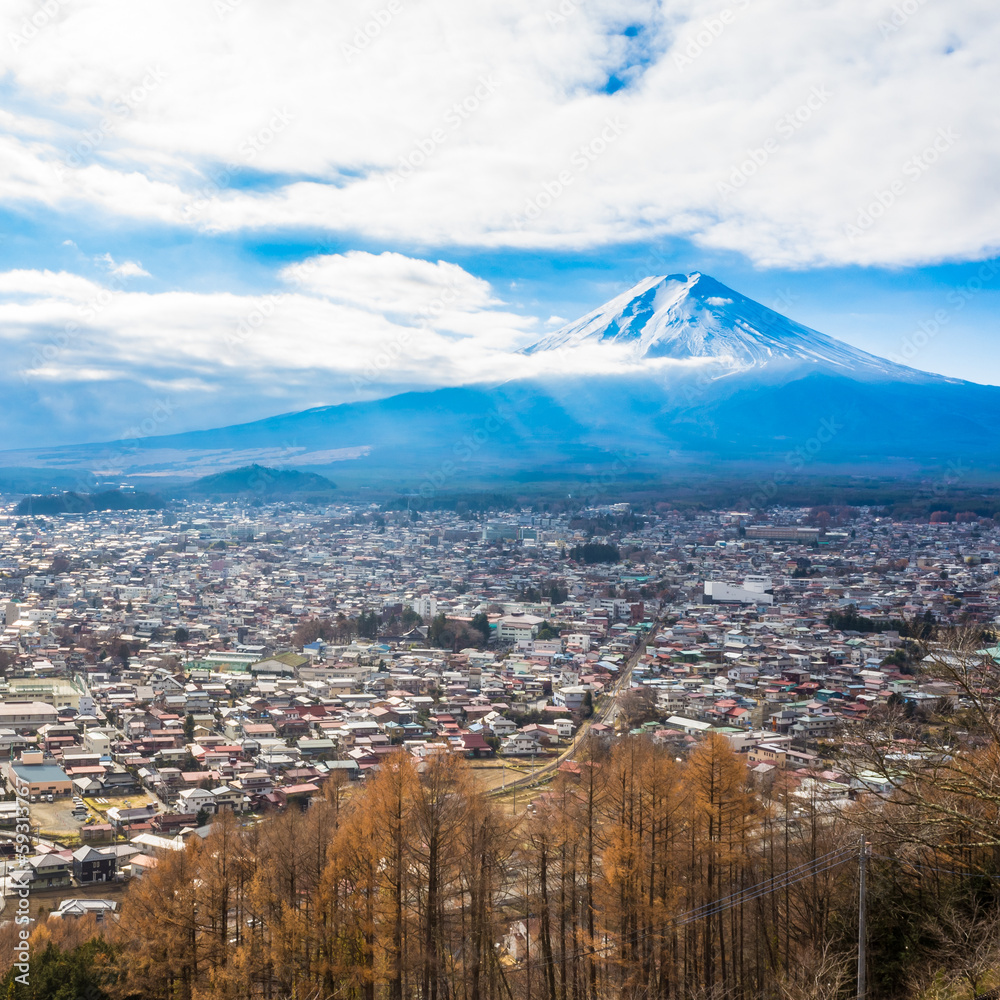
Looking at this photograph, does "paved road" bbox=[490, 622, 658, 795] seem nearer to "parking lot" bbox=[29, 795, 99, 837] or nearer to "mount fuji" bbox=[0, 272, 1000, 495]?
"parking lot" bbox=[29, 795, 99, 837]

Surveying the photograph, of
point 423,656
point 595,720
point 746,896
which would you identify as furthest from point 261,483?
point 746,896

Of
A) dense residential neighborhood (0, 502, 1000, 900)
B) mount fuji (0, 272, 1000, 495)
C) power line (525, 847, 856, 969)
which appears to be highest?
mount fuji (0, 272, 1000, 495)

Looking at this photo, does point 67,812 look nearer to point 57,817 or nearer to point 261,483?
point 57,817

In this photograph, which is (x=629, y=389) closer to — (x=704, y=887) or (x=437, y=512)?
(x=437, y=512)

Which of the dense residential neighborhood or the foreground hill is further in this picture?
the foreground hill

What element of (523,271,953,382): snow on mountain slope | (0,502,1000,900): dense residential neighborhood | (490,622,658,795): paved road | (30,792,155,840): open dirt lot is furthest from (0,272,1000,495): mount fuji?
(30,792,155,840): open dirt lot

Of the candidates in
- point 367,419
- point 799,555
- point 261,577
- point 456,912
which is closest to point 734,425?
point 367,419

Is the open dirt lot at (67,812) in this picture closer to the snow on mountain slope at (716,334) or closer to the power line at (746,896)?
the power line at (746,896)
